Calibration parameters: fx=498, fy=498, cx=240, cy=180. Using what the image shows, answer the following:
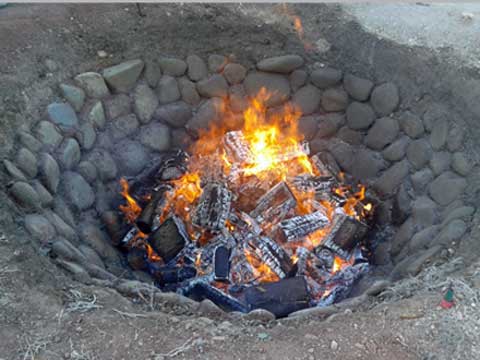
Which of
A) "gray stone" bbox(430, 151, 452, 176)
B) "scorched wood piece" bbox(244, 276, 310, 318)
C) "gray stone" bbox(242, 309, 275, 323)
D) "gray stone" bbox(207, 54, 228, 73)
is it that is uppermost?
"gray stone" bbox(207, 54, 228, 73)

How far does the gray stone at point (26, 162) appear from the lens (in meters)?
4.05

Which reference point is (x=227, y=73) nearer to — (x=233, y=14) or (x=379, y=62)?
(x=233, y=14)

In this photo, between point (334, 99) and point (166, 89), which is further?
point (334, 99)

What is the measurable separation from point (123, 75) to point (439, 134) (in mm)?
3179

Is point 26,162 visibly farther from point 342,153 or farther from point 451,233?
point 451,233

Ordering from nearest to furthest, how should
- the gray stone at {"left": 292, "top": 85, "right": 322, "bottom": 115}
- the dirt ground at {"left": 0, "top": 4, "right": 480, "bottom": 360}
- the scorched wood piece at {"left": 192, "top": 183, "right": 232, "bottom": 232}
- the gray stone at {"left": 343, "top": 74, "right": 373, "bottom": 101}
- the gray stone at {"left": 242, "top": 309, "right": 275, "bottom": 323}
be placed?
the dirt ground at {"left": 0, "top": 4, "right": 480, "bottom": 360} → the gray stone at {"left": 242, "top": 309, "right": 275, "bottom": 323} → the scorched wood piece at {"left": 192, "top": 183, "right": 232, "bottom": 232} → the gray stone at {"left": 343, "top": 74, "right": 373, "bottom": 101} → the gray stone at {"left": 292, "top": 85, "right": 322, "bottom": 115}

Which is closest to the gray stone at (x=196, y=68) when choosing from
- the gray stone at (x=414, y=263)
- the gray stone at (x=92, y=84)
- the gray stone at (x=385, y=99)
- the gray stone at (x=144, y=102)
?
the gray stone at (x=144, y=102)

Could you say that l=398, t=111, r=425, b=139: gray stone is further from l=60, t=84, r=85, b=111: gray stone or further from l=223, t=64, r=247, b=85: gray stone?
l=60, t=84, r=85, b=111: gray stone

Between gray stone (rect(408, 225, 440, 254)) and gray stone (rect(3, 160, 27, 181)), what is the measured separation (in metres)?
3.31

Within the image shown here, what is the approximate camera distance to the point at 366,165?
17.9 feet

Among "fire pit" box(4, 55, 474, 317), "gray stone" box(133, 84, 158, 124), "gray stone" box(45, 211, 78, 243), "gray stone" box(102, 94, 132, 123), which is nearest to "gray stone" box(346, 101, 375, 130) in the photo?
"fire pit" box(4, 55, 474, 317)

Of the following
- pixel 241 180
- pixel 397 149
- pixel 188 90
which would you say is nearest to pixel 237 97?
pixel 188 90

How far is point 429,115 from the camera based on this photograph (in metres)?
4.89

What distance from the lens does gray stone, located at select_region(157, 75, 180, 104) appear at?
5363 millimetres
